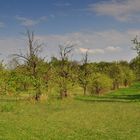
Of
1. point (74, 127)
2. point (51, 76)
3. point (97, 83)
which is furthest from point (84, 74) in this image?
point (74, 127)

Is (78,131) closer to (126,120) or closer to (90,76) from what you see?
(126,120)

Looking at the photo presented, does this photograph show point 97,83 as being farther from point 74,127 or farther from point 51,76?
point 74,127

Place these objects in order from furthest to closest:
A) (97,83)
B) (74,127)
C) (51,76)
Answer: (97,83), (51,76), (74,127)

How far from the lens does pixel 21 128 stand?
1224 inches

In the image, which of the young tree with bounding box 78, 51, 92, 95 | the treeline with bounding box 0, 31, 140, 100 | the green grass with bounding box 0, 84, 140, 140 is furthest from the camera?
the young tree with bounding box 78, 51, 92, 95

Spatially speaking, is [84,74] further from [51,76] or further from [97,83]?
[51,76]

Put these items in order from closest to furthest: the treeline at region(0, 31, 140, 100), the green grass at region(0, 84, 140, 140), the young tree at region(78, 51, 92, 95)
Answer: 1. the green grass at region(0, 84, 140, 140)
2. the treeline at region(0, 31, 140, 100)
3. the young tree at region(78, 51, 92, 95)

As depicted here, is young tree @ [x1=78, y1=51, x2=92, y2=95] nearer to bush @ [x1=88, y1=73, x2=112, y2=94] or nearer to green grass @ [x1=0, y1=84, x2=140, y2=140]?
bush @ [x1=88, y1=73, x2=112, y2=94]

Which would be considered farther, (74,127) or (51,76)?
(51,76)

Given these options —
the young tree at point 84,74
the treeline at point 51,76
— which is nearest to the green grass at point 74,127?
the treeline at point 51,76

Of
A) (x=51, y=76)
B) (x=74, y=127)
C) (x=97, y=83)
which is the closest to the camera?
(x=74, y=127)

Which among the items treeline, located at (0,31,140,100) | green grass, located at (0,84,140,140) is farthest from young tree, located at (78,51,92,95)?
green grass, located at (0,84,140,140)

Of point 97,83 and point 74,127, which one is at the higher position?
point 97,83

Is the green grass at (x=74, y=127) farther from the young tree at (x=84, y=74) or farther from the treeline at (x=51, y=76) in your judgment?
the young tree at (x=84, y=74)
